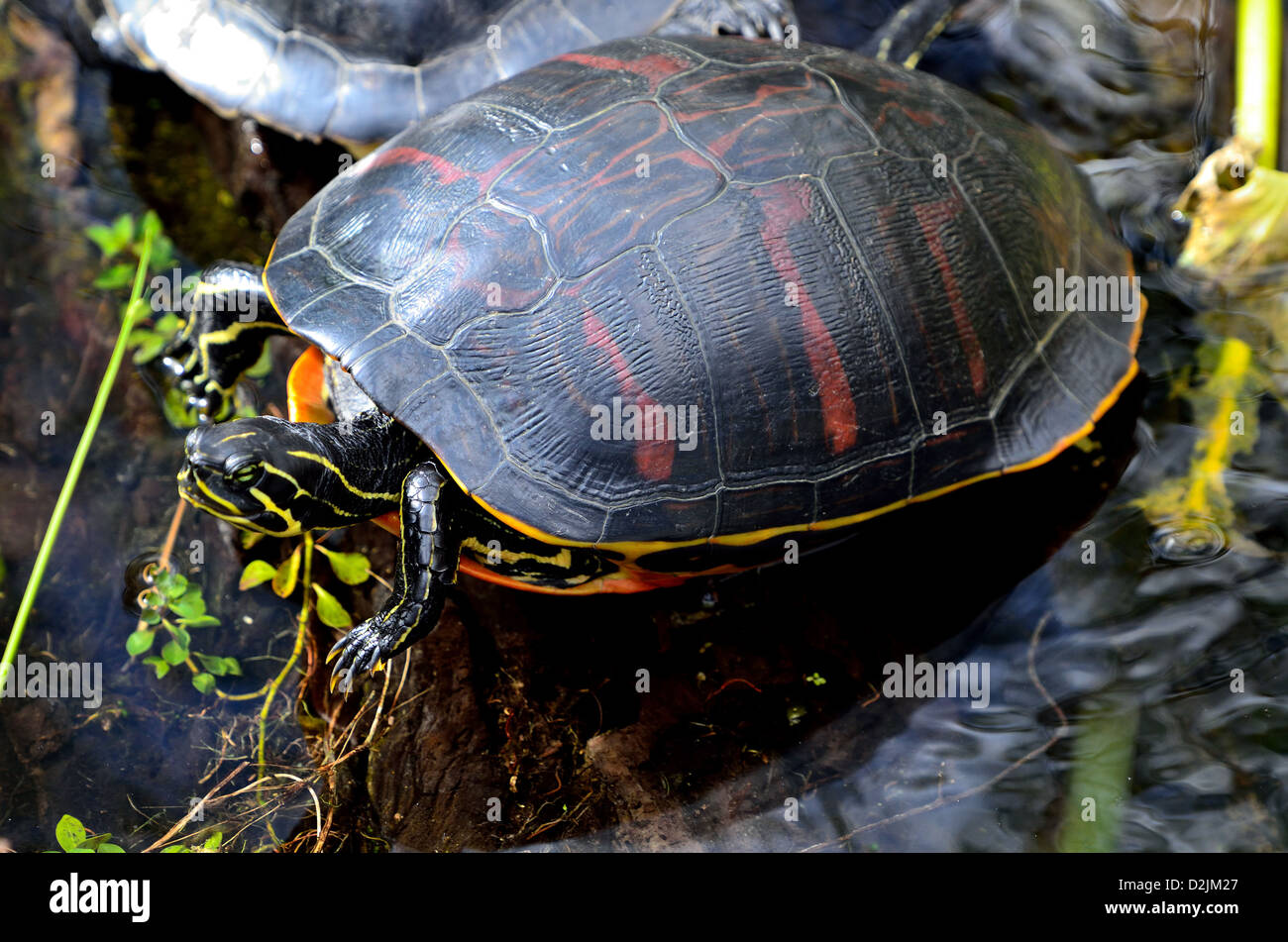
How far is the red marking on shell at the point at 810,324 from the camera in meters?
3.16

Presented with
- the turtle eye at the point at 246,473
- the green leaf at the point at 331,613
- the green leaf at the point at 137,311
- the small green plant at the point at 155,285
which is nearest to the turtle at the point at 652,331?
the turtle eye at the point at 246,473

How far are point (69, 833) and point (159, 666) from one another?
605 millimetres

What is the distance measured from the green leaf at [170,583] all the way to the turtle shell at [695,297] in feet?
3.73

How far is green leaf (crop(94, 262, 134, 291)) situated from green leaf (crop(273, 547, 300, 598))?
1749 mm

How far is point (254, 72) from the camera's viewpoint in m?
4.68

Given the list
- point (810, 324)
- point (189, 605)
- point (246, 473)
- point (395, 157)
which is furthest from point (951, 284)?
point (189, 605)

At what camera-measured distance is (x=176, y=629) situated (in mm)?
3502

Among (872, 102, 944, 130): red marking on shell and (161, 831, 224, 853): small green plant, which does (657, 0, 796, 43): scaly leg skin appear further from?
(161, 831, 224, 853): small green plant

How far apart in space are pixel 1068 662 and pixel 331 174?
4.14 metres

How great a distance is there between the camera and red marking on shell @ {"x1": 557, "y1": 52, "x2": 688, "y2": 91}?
3416 mm

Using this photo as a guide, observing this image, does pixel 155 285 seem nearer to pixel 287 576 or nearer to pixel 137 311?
pixel 137 311

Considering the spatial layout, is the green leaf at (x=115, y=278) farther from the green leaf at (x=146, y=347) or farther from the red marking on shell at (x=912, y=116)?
the red marking on shell at (x=912, y=116)

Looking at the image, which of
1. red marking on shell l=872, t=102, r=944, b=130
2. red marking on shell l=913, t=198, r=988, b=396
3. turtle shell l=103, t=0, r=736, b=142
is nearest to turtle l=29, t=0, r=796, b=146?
turtle shell l=103, t=0, r=736, b=142
